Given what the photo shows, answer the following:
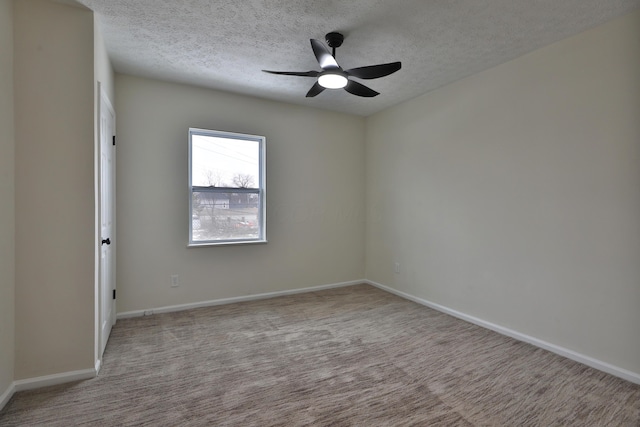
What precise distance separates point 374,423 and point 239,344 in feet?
4.75

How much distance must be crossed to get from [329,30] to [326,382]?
106 inches

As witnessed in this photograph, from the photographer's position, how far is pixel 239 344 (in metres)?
2.81

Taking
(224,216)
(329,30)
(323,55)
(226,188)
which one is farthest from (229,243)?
(329,30)

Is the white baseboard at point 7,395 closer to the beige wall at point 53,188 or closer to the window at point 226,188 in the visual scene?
the beige wall at point 53,188

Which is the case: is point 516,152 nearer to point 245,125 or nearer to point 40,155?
point 245,125

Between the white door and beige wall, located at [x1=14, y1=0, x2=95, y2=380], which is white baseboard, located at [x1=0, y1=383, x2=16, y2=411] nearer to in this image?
beige wall, located at [x1=14, y1=0, x2=95, y2=380]

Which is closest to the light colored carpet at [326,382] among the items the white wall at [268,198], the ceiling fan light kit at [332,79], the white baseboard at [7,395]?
the white baseboard at [7,395]

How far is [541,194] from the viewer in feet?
9.02

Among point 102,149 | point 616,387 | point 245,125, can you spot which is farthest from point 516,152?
point 102,149

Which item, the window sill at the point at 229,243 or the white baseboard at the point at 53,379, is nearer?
the white baseboard at the point at 53,379

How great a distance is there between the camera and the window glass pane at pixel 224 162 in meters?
3.79

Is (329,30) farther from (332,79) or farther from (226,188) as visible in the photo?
(226,188)

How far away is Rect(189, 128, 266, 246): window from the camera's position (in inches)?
149

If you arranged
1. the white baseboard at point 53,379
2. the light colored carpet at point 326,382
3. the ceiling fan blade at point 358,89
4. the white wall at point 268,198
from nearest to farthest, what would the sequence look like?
the light colored carpet at point 326,382 < the white baseboard at point 53,379 < the ceiling fan blade at point 358,89 < the white wall at point 268,198
